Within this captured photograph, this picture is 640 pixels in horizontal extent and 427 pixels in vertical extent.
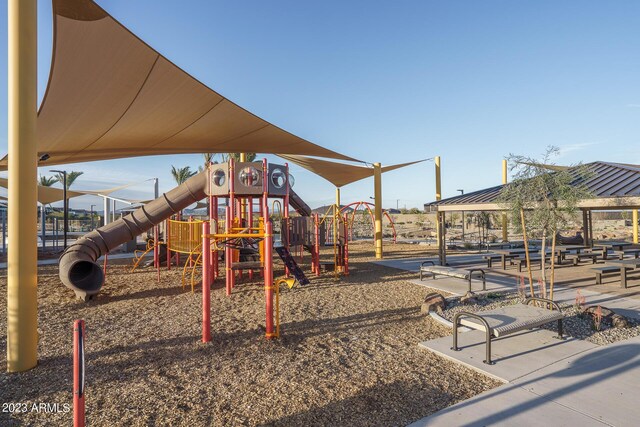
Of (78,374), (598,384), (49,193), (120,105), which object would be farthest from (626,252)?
(49,193)

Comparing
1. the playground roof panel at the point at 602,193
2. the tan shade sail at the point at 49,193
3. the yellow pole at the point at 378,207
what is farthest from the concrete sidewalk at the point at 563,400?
the tan shade sail at the point at 49,193

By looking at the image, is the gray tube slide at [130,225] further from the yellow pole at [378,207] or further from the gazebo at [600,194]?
the gazebo at [600,194]

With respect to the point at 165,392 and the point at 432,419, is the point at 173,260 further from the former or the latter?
the point at 432,419

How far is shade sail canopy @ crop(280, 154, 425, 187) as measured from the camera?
55.3ft

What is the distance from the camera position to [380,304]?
22.9ft

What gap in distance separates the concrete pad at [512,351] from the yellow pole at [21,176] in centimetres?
467

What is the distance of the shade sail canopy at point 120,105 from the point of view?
5.05 m

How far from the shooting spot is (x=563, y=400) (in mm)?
3131

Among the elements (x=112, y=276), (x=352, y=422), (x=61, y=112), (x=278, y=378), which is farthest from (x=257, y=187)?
(x=352, y=422)

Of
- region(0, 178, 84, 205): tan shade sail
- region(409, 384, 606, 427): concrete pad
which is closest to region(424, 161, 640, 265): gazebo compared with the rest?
region(409, 384, 606, 427): concrete pad

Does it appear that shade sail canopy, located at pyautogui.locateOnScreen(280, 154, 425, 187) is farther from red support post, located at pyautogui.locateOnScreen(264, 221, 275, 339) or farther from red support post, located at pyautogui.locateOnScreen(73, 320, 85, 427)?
red support post, located at pyautogui.locateOnScreen(73, 320, 85, 427)

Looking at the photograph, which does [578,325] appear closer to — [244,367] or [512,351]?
[512,351]

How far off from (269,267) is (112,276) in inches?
306

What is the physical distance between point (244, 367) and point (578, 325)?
16.1 feet
